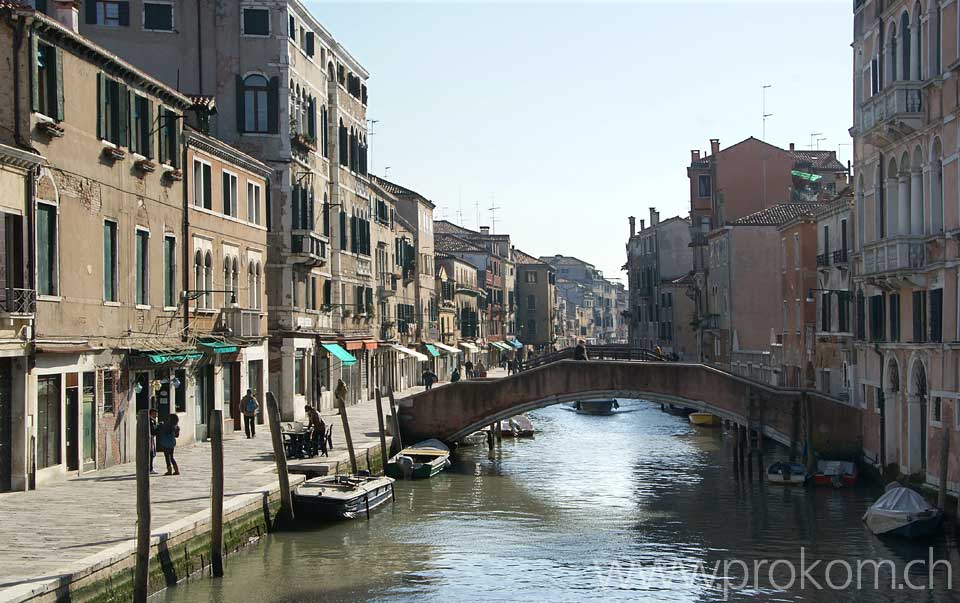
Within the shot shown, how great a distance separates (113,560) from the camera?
52.7 feet

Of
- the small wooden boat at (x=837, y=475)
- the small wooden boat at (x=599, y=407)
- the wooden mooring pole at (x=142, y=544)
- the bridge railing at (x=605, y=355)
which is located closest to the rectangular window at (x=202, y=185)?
the bridge railing at (x=605, y=355)

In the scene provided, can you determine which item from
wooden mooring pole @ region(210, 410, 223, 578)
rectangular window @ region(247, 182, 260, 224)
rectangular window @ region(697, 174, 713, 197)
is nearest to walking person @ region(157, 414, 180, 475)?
wooden mooring pole @ region(210, 410, 223, 578)

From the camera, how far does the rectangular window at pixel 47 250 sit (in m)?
22.2

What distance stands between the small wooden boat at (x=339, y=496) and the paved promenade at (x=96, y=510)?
2.21 ft

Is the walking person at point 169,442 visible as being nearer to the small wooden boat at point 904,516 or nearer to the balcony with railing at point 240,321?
the balcony with railing at point 240,321

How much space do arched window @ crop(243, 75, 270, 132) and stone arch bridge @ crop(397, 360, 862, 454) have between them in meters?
9.15

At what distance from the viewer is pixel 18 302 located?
21.1m

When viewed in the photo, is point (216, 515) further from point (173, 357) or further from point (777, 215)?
point (777, 215)

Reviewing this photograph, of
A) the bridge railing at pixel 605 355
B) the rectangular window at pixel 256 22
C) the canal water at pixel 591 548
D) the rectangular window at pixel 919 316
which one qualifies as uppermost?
the rectangular window at pixel 256 22

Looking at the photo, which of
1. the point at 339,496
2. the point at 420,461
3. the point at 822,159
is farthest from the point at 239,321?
the point at 822,159

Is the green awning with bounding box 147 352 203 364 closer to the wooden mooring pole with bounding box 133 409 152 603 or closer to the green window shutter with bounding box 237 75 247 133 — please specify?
the green window shutter with bounding box 237 75 247 133

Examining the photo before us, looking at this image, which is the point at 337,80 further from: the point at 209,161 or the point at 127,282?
the point at 127,282

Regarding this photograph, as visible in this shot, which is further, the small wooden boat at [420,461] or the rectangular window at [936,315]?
the small wooden boat at [420,461]

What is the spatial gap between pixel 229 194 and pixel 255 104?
486cm
